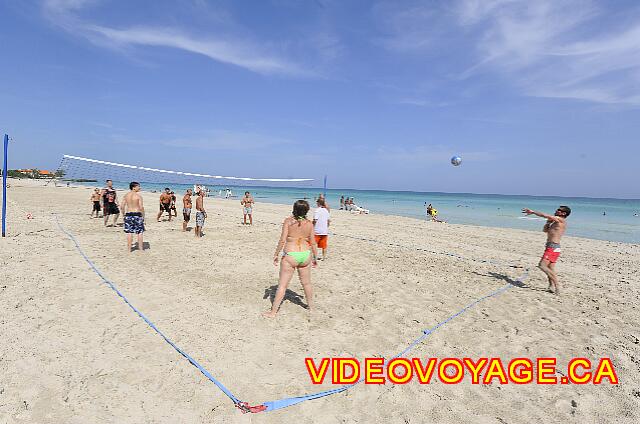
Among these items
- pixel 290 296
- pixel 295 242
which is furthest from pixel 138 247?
pixel 295 242

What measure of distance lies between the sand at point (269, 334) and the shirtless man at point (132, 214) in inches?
19.1

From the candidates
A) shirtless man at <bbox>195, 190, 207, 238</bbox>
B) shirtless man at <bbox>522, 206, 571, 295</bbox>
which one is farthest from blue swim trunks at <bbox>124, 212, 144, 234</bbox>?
shirtless man at <bbox>522, 206, 571, 295</bbox>

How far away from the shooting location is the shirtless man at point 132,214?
25.2 ft

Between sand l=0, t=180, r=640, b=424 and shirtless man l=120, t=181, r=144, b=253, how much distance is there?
1.59ft

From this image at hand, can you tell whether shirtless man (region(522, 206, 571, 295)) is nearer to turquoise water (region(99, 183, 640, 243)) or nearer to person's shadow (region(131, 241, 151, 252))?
person's shadow (region(131, 241, 151, 252))

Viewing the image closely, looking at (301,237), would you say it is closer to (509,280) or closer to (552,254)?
(552,254)

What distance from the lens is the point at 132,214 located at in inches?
307

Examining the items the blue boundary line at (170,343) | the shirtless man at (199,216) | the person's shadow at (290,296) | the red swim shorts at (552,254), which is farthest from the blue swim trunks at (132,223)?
the red swim shorts at (552,254)

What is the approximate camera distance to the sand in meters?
2.77

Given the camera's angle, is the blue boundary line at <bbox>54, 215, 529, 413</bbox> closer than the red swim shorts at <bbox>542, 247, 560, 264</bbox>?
Yes

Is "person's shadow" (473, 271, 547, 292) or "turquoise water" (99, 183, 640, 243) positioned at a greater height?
"turquoise water" (99, 183, 640, 243)

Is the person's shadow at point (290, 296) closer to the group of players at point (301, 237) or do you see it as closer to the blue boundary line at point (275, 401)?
the group of players at point (301, 237)

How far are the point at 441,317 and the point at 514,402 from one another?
Result: 1.79m

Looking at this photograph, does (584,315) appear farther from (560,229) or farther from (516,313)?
(560,229)
